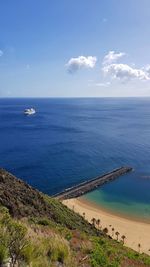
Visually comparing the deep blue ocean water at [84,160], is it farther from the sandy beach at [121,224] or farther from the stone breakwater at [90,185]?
the sandy beach at [121,224]

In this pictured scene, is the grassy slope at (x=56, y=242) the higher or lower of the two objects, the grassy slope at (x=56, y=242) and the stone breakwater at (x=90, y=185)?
the higher

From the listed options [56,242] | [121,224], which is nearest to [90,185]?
[121,224]

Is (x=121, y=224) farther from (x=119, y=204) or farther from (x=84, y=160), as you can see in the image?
(x=84, y=160)

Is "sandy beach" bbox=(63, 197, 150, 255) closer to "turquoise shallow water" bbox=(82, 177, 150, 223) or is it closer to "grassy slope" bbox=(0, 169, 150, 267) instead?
"turquoise shallow water" bbox=(82, 177, 150, 223)

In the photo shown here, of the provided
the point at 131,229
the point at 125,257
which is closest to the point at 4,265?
the point at 125,257

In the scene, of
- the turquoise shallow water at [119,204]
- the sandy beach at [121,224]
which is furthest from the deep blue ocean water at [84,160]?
the sandy beach at [121,224]

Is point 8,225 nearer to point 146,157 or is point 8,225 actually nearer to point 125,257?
point 125,257
